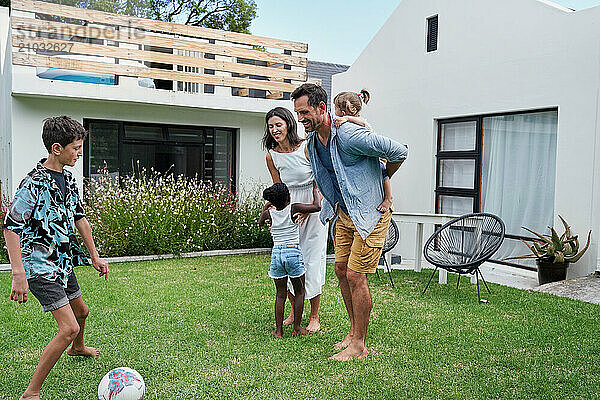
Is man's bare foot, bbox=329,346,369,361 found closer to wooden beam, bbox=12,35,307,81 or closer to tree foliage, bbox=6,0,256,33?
wooden beam, bbox=12,35,307,81

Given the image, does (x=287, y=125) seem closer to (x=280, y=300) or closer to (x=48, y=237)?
(x=280, y=300)

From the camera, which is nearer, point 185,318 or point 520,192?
point 185,318

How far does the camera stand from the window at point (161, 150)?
10531 millimetres

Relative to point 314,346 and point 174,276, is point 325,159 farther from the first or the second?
point 174,276

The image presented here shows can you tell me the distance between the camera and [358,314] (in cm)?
433

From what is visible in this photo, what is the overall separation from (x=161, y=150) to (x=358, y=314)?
7667 millimetres

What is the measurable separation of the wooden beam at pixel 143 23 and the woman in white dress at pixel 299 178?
6.37m

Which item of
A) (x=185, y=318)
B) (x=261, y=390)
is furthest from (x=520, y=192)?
(x=261, y=390)

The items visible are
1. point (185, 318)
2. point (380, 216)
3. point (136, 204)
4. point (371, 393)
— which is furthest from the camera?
point (136, 204)

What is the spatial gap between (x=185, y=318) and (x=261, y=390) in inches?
75.7

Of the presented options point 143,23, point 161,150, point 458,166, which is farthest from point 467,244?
point 143,23

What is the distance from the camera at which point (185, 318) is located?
5.47m

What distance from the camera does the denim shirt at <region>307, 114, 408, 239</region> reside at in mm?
4113

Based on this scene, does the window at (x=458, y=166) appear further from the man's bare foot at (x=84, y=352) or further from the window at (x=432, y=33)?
the man's bare foot at (x=84, y=352)
